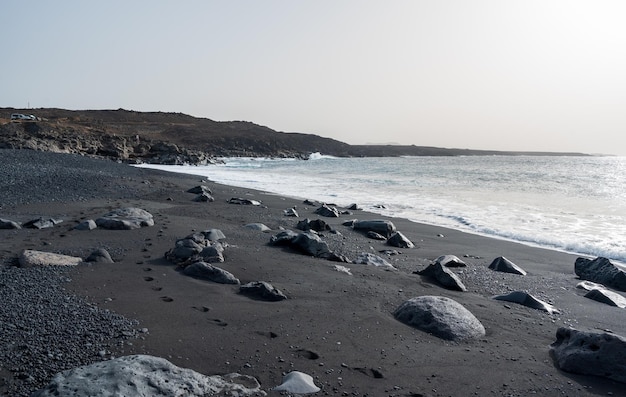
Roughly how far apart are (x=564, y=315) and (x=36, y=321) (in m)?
4.88

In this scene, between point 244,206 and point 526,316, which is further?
point 244,206

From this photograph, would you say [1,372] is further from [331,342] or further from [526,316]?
[526,316]

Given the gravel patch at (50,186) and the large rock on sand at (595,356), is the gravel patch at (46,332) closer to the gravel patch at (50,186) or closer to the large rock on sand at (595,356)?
the large rock on sand at (595,356)

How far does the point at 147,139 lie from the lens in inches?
1970

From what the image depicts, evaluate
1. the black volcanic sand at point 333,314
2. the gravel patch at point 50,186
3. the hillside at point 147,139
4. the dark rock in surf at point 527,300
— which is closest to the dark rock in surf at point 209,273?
the black volcanic sand at point 333,314

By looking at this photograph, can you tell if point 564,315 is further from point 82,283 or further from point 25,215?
point 25,215

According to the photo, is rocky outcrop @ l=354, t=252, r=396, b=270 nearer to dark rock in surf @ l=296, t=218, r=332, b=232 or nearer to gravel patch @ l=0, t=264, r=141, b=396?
dark rock in surf @ l=296, t=218, r=332, b=232

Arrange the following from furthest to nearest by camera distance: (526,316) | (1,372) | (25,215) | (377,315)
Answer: (25,215) → (526,316) → (377,315) → (1,372)

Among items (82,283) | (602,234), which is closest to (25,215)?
(82,283)

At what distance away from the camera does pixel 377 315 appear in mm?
4254

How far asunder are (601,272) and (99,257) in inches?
255

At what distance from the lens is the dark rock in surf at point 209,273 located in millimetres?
4859

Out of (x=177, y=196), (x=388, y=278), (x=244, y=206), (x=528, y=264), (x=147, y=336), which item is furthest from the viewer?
(x=177, y=196)

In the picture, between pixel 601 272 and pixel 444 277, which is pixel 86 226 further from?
pixel 601 272
